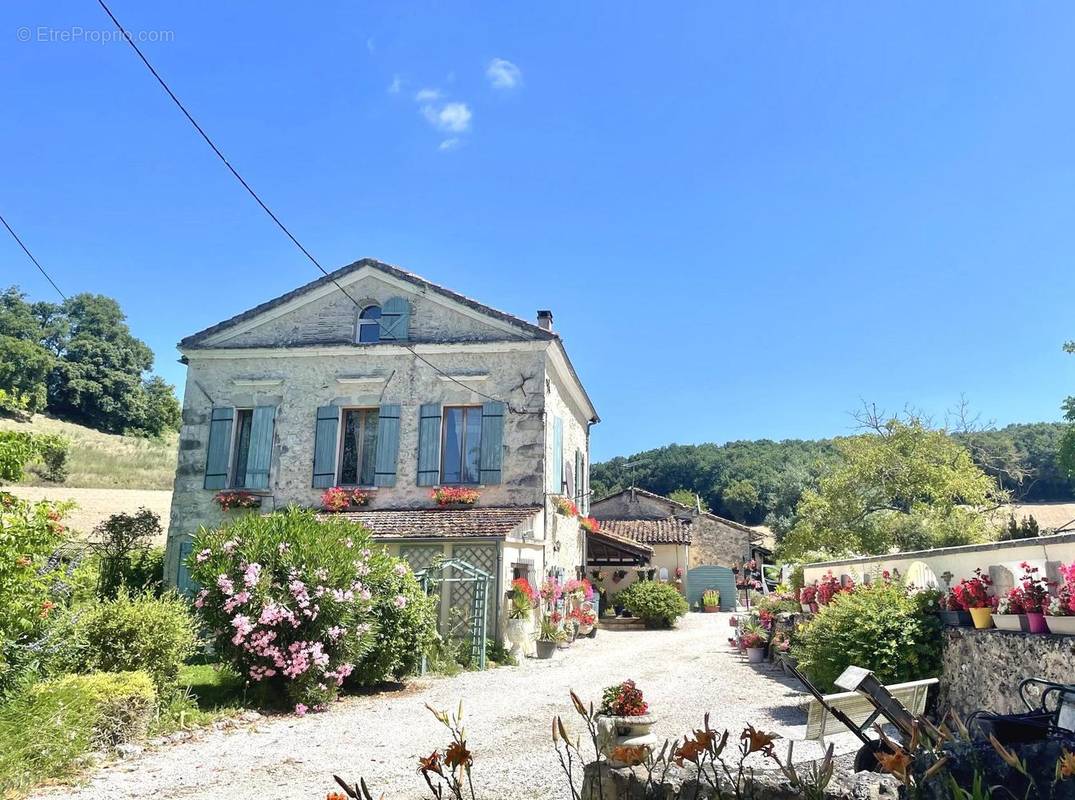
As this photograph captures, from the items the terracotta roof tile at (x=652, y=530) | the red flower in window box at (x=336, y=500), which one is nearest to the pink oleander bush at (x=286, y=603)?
the red flower in window box at (x=336, y=500)

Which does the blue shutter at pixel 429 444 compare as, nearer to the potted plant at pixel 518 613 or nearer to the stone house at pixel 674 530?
the potted plant at pixel 518 613

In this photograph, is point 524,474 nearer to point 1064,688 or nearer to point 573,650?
point 573,650

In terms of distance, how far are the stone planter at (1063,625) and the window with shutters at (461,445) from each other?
1057cm

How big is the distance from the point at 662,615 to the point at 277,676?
1445 centimetres

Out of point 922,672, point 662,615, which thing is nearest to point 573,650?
point 662,615

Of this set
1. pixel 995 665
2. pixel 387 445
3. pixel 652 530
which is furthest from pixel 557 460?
pixel 652 530

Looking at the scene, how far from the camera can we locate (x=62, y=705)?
616 centimetres

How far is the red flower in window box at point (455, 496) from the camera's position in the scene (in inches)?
582

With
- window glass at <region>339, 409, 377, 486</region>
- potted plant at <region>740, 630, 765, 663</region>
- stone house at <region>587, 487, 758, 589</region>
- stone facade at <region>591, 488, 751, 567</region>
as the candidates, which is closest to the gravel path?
potted plant at <region>740, 630, 765, 663</region>

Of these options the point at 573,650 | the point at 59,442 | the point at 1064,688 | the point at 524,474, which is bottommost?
the point at 573,650

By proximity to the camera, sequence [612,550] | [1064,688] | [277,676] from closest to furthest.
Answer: [1064,688] < [277,676] < [612,550]

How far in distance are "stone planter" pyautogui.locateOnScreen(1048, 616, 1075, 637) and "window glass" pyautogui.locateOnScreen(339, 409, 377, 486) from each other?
483 inches

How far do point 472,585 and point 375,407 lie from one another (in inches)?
187

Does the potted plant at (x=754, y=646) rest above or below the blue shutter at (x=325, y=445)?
below
